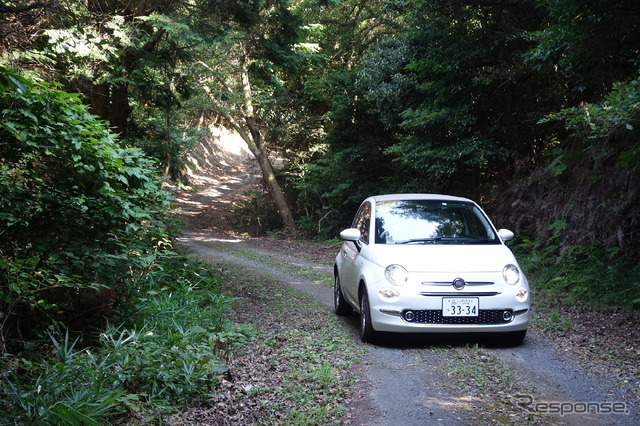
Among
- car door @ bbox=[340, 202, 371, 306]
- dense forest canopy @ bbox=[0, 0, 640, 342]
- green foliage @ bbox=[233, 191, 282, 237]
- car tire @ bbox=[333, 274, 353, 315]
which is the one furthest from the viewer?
green foliage @ bbox=[233, 191, 282, 237]

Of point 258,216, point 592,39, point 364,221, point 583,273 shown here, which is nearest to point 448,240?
point 364,221

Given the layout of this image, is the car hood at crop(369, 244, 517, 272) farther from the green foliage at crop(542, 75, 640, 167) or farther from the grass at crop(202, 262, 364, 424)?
the green foliage at crop(542, 75, 640, 167)

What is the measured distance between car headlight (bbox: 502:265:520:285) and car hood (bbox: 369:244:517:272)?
0.22ft

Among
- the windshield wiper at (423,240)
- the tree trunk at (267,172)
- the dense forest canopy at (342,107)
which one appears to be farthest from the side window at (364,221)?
the tree trunk at (267,172)

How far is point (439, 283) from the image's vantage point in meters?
6.14

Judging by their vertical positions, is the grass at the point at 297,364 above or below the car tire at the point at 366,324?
below

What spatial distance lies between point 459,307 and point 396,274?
81 cm

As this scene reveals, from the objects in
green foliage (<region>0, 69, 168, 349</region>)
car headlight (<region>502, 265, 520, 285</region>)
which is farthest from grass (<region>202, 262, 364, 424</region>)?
car headlight (<region>502, 265, 520, 285</region>)

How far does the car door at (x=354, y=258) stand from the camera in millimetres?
7258

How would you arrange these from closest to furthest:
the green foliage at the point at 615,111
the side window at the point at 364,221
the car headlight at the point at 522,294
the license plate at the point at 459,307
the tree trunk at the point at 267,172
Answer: the license plate at the point at 459,307 < the car headlight at the point at 522,294 < the green foliage at the point at 615,111 < the side window at the point at 364,221 < the tree trunk at the point at 267,172

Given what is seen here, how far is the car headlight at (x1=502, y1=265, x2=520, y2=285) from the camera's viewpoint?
6.29 m

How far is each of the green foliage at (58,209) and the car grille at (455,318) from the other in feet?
10.3

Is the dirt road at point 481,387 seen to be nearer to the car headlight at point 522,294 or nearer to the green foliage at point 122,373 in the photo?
the car headlight at point 522,294

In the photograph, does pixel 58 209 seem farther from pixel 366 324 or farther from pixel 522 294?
pixel 522 294
